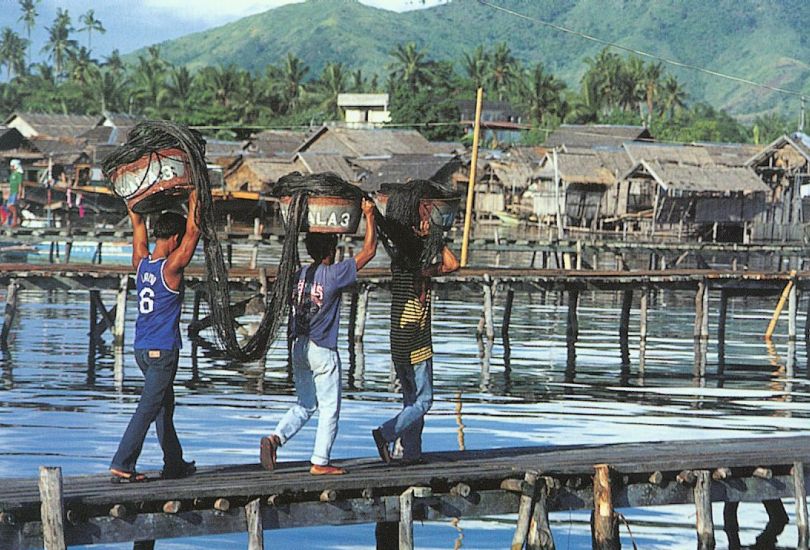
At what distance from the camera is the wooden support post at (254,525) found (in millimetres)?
8320

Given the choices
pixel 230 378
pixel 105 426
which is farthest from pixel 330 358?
pixel 230 378

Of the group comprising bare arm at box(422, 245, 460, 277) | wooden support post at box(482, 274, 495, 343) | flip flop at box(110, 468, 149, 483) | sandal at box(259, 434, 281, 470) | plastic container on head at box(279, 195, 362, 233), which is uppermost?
plastic container on head at box(279, 195, 362, 233)

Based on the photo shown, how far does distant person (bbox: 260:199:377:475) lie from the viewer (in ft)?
29.2

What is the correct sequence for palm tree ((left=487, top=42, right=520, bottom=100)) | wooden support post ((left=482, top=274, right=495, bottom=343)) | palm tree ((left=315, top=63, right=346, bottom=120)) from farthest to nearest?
palm tree ((left=487, top=42, right=520, bottom=100)) → palm tree ((left=315, top=63, right=346, bottom=120)) → wooden support post ((left=482, top=274, right=495, bottom=343))

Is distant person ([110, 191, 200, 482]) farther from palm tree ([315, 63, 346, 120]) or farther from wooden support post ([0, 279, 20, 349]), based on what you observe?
palm tree ([315, 63, 346, 120])

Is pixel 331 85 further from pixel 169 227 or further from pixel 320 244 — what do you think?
pixel 169 227

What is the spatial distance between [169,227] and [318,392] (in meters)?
1.42

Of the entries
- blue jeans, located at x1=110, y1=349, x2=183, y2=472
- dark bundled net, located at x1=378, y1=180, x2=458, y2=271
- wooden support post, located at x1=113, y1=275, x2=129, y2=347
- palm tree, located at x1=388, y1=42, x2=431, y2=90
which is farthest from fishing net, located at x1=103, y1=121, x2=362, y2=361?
palm tree, located at x1=388, y1=42, x2=431, y2=90

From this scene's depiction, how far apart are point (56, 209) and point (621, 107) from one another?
5508 cm

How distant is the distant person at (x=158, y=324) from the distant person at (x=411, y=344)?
5.19 ft

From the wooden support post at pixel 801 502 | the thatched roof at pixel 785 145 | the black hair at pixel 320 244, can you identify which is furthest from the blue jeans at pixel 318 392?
the thatched roof at pixel 785 145

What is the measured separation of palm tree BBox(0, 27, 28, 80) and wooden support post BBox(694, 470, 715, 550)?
124 metres

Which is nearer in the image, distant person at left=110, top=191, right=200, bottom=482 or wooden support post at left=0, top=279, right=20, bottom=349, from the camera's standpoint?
distant person at left=110, top=191, right=200, bottom=482

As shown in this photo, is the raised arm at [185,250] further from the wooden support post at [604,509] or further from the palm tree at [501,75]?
the palm tree at [501,75]
